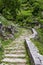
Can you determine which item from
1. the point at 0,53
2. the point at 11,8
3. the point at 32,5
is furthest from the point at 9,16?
the point at 0,53

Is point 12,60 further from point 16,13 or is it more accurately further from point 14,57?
point 16,13

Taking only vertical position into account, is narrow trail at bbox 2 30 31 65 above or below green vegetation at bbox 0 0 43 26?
above

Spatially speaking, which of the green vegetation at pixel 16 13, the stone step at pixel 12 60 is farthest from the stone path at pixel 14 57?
the green vegetation at pixel 16 13

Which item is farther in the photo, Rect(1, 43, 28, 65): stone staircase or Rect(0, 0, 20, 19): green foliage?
Rect(0, 0, 20, 19): green foliage

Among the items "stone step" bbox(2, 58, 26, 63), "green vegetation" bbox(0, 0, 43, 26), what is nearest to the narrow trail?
"stone step" bbox(2, 58, 26, 63)

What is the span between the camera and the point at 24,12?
1067 inches

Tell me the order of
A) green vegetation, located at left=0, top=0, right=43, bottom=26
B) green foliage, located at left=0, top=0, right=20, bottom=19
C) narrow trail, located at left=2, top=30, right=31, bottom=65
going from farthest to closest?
→ 1. green vegetation, located at left=0, top=0, right=43, bottom=26
2. green foliage, located at left=0, top=0, right=20, bottom=19
3. narrow trail, located at left=2, top=30, right=31, bottom=65

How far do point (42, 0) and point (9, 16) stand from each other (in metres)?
6.87

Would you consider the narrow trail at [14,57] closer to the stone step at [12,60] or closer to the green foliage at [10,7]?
the stone step at [12,60]

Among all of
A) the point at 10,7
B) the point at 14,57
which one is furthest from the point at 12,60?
the point at 10,7

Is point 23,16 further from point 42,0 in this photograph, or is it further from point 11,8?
point 42,0

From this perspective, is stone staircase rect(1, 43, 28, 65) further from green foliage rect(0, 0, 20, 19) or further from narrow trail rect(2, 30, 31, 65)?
green foliage rect(0, 0, 20, 19)

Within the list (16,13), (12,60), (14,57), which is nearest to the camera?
(12,60)

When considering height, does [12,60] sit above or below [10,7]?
above
